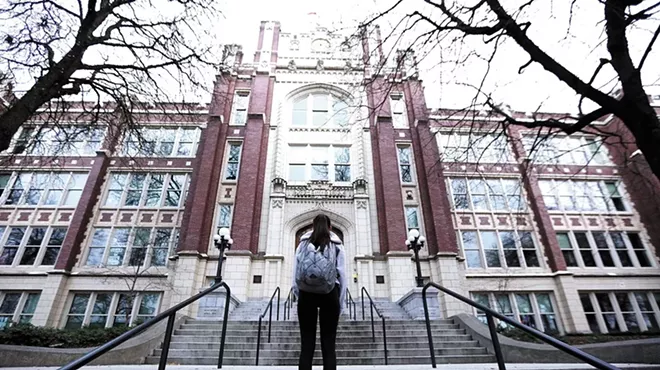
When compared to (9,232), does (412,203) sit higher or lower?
higher

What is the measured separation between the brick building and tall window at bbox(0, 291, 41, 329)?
0.07 metres

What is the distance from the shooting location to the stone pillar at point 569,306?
14.3m

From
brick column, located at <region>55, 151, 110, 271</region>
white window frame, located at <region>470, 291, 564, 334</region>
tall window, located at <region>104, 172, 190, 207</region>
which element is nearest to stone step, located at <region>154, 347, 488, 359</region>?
white window frame, located at <region>470, 291, 564, 334</region>

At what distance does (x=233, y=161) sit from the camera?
55.2ft

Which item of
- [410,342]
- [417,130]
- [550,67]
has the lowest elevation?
[410,342]

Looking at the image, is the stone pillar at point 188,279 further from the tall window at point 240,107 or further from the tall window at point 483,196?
the tall window at point 483,196

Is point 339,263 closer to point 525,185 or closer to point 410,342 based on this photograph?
point 410,342

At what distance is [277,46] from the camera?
67.9ft

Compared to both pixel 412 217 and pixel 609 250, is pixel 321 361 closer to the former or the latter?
pixel 412 217

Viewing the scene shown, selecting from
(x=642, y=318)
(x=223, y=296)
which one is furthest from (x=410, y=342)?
(x=642, y=318)

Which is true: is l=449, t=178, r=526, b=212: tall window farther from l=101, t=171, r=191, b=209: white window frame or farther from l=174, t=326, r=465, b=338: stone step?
l=101, t=171, r=191, b=209: white window frame

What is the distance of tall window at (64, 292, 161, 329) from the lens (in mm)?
13836

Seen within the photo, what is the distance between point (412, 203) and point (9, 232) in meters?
20.6

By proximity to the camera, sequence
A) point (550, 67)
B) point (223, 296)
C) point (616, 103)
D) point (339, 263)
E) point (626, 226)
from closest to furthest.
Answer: point (339, 263) → point (616, 103) → point (550, 67) → point (223, 296) → point (626, 226)
